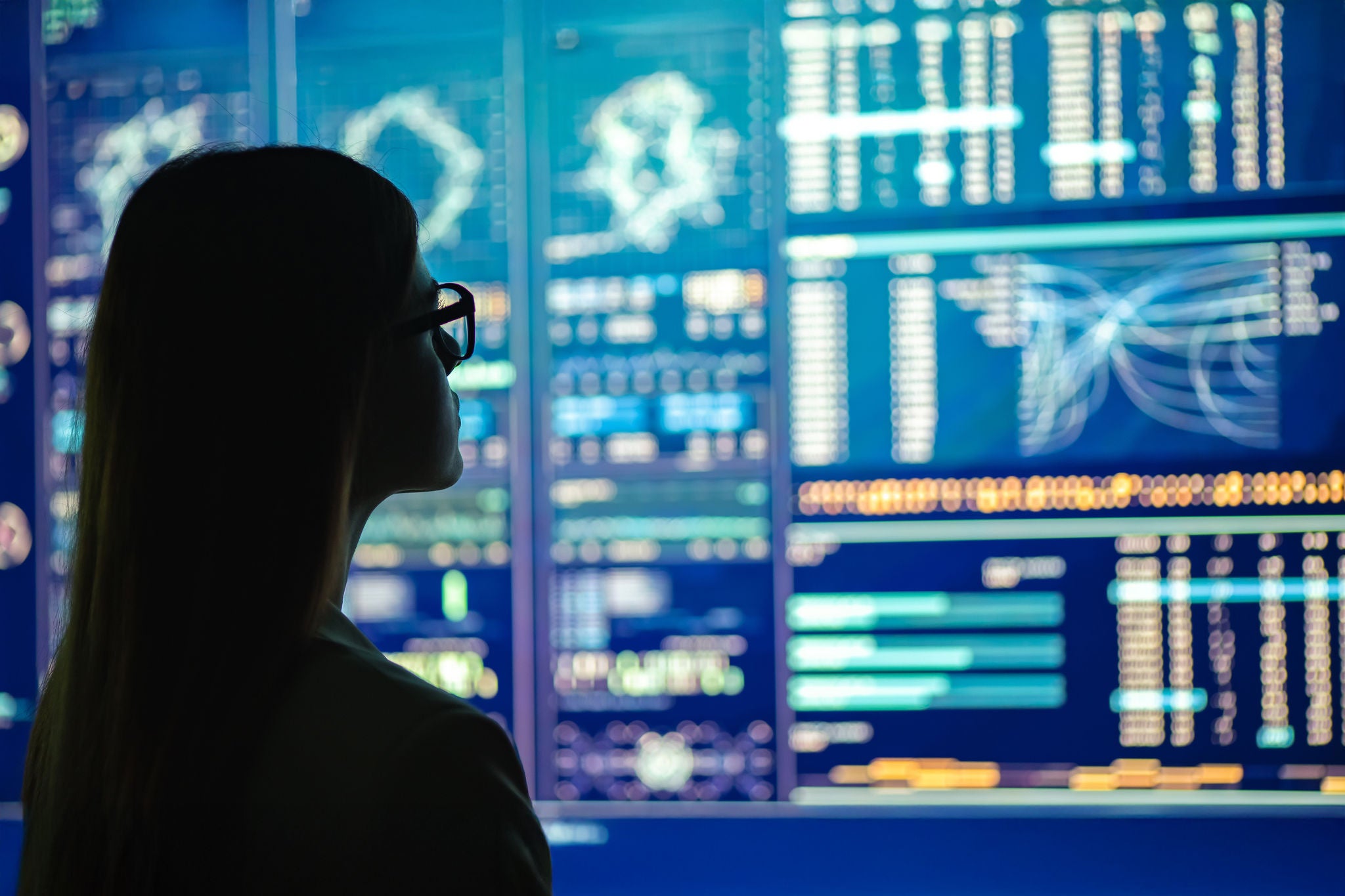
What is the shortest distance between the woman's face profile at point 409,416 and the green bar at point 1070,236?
96cm

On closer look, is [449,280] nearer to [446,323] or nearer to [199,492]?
[446,323]

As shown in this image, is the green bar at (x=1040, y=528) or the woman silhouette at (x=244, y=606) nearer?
the woman silhouette at (x=244, y=606)

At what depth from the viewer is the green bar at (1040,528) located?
150 centimetres

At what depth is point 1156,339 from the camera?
5.00 feet

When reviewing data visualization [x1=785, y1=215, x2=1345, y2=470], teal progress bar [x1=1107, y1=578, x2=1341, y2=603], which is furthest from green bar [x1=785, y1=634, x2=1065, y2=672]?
data visualization [x1=785, y1=215, x2=1345, y2=470]

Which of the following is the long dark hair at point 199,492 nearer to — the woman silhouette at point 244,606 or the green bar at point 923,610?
the woman silhouette at point 244,606

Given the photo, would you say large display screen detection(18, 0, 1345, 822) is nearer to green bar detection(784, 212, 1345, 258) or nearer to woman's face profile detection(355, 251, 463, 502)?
green bar detection(784, 212, 1345, 258)

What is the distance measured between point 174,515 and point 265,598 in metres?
0.07

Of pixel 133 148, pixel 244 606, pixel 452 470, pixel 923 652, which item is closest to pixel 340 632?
pixel 244 606

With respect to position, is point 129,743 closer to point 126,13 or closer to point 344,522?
point 344,522

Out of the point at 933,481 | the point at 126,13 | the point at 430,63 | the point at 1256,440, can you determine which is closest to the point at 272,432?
the point at 933,481

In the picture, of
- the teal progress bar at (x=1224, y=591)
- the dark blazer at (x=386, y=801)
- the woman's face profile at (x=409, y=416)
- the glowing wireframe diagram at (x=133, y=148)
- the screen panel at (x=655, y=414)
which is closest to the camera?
the dark blazer at (x=386, y=801)

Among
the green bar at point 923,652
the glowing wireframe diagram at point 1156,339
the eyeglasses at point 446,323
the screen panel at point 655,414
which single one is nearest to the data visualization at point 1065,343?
the glowing wireframe diagram at point 1156,339

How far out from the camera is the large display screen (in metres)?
1.51
